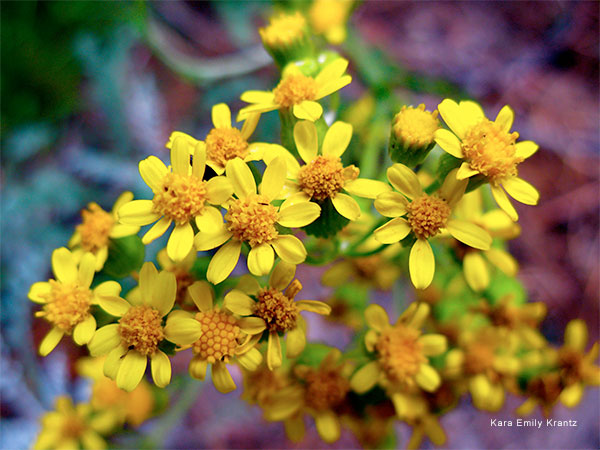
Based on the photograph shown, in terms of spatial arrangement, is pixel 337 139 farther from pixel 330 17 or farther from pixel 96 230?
pixel 330 17

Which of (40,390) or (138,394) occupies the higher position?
(138,394)

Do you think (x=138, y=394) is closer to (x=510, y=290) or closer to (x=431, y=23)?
(x=510, y=290)

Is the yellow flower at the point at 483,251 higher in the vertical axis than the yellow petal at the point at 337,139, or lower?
lower

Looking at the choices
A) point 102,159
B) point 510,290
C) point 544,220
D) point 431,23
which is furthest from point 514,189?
point 431,23

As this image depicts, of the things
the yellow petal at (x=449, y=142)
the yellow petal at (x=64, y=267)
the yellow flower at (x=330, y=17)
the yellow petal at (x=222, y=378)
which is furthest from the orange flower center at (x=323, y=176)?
the yellow flower at (x=330, y=17)

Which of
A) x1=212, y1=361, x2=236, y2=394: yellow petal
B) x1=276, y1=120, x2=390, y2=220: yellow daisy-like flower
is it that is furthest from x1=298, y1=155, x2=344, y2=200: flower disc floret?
x1=212, y1=361, x2=236, y2=394: yellow petal

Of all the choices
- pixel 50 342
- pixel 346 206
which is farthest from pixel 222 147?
pixel 50 342

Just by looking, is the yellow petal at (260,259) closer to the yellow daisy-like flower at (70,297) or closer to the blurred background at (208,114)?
the yellow daisy-like flower at (70,297)
